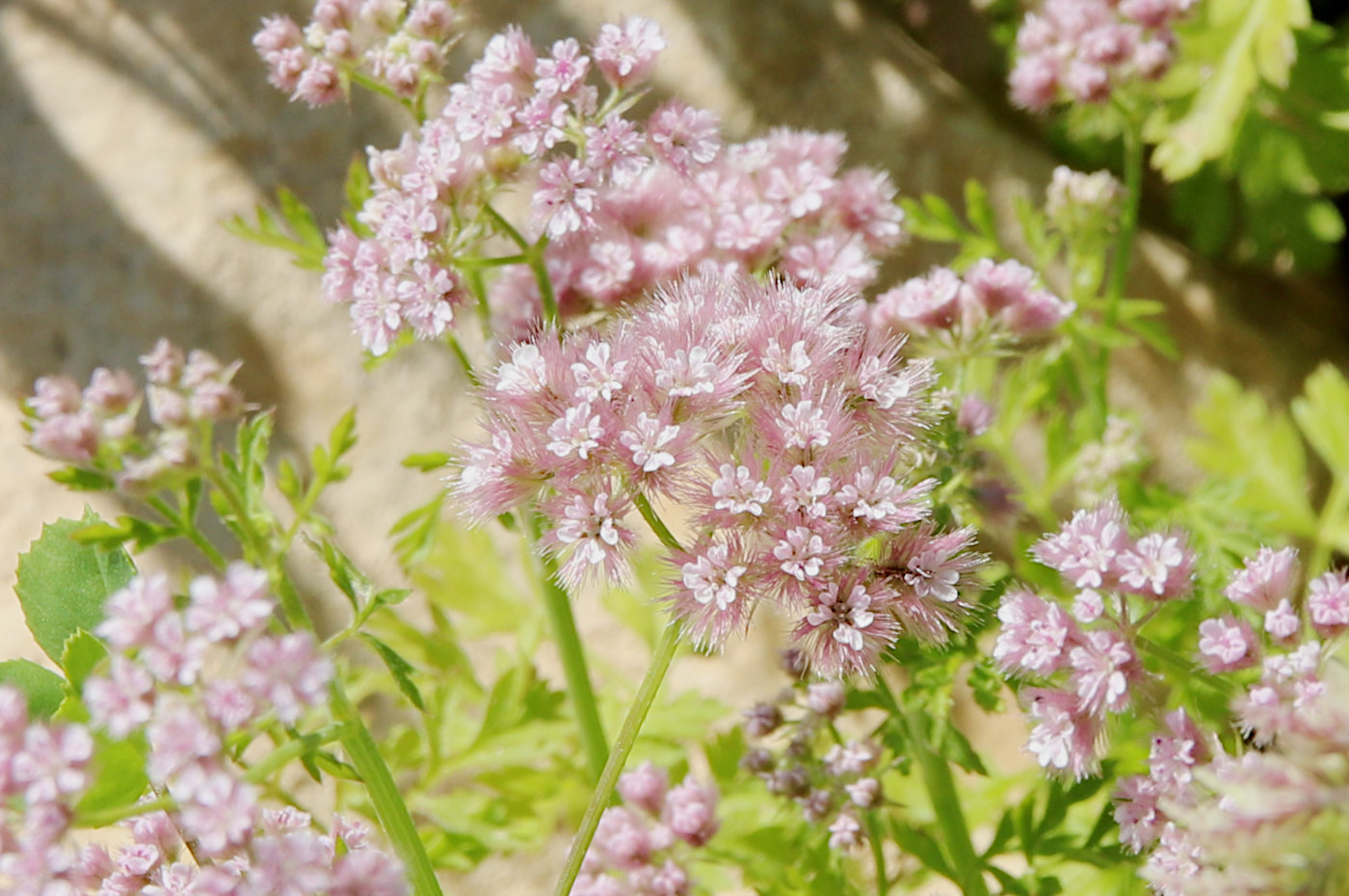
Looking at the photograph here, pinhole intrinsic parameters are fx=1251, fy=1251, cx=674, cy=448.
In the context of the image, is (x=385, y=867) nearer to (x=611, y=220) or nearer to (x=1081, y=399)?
(x=611, y=220)

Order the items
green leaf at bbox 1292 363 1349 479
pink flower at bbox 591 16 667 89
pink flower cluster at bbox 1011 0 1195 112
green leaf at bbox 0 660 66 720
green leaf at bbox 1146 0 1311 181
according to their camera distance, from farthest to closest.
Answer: green leaf at bbox 1292 363 1349 479
green leaf at bbox 1146 0 1311 181
pink flower cluster at bbox 1011 0 1195 112
pink flower at bbox 591 16 667 89
green leaf at bbox 0 660 66 720

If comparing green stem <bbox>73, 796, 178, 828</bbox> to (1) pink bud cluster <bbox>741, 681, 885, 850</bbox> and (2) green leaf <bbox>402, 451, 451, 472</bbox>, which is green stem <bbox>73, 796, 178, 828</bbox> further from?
(1) pink bud cluster <bbox>741, 681, 885, 850</bbox>

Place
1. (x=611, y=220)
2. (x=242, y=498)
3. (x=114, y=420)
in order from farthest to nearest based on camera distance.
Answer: (x=611, y=220) < (x=242, y=498) < (x=114, y=420)

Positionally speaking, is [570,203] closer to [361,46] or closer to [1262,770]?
[361,46]

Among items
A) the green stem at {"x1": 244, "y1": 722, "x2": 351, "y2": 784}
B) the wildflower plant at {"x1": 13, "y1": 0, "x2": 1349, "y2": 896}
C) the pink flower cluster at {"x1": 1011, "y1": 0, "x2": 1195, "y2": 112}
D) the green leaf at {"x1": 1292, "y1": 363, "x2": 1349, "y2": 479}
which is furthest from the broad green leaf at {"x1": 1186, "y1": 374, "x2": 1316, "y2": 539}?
the green stem at {"x1": 244, "y1": 722, "x2": 351, "y2": 784}

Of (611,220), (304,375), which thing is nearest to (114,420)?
(611,220)

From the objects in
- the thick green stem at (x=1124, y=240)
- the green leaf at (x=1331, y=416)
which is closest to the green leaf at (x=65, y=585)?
the thick green stem at (x=1124, y=240)
